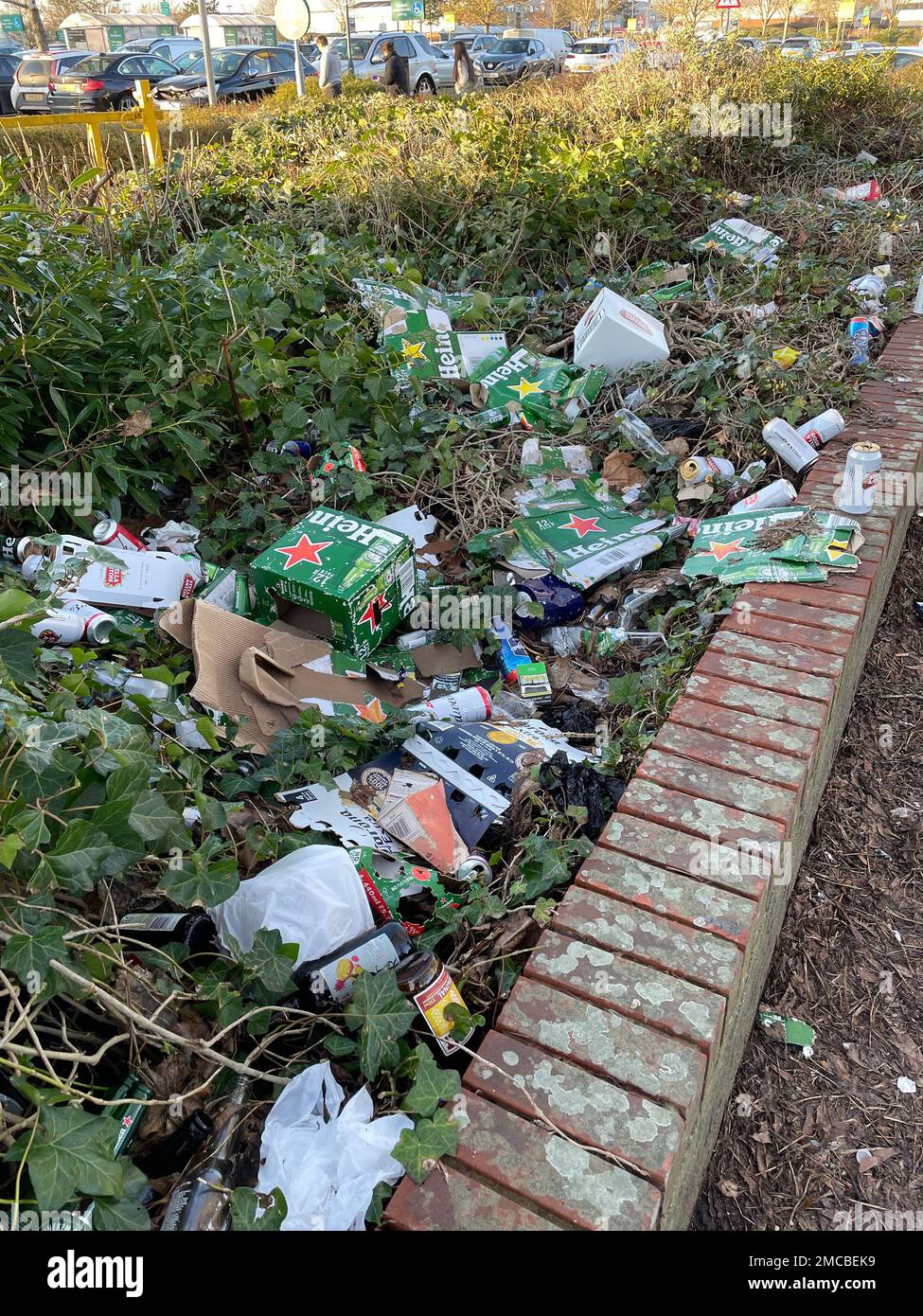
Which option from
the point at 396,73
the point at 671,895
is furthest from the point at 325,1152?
the point at 396,73

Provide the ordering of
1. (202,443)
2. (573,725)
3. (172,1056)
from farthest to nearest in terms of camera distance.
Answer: (202,443), (573,725), (172,1056)

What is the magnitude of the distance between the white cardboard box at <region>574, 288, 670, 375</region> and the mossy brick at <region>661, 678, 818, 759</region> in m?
2.42

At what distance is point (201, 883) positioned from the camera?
1523mm

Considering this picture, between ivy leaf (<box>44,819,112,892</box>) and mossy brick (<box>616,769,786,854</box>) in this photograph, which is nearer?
ivy leaf (<box>44,819,112,892</box>)

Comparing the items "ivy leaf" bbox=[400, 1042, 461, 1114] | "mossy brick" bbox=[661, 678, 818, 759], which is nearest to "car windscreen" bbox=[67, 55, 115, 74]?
"mossy brick" bbox=[661, 678, 818, 759]

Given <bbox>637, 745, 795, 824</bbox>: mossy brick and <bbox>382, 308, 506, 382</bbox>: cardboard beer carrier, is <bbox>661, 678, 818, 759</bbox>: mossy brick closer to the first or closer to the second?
<bbox>637, 745, 795, 824</bbox>: mossy brick

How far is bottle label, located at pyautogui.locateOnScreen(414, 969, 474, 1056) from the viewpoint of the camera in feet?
5.03

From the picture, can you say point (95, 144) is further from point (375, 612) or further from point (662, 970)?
point (662, 970)

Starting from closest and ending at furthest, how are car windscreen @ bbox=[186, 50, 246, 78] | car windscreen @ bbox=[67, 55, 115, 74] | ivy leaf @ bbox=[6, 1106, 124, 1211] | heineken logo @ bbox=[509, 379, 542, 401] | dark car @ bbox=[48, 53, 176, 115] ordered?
ivy leaf @ bbox=[6, 1106, 124, 1211] → heineken logo @ bbox=[509, 379, 542, 401] → dark car @ bbox=[48, 53, 176, 115] → car windscreen @ bbox=[67, 55, 115, 74] → car windscreen @ bbox=[186, 50, 246, 78]

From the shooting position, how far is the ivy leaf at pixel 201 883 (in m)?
1.51

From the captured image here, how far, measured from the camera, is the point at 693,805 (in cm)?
179

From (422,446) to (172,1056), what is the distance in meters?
2.52
